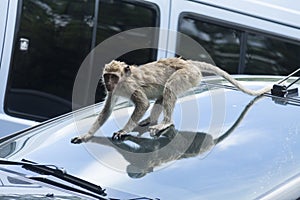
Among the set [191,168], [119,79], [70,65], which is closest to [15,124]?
[70,65]

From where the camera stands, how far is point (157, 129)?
3275 mm

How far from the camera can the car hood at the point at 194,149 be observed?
113 inches

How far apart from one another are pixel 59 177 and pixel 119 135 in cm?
39

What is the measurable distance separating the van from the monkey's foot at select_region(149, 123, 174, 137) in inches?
111

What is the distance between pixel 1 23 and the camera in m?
6.43

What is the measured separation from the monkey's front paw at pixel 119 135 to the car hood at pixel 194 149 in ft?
0.09

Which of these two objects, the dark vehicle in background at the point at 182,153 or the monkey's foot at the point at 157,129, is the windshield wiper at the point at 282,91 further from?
the monkey's foot at the point at 157,129

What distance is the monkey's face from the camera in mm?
3623

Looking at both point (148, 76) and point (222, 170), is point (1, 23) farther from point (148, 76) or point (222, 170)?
point (222, 170)

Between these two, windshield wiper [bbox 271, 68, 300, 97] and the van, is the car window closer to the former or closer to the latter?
the van

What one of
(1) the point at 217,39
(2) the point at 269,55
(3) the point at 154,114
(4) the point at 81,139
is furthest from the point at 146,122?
(2) the point at 269,55

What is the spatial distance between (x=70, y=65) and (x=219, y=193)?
13.2 feet

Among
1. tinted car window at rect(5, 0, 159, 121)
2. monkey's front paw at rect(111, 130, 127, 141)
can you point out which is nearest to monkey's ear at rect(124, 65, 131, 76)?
monkey's front paw at rect(111, 130, 127, 141)

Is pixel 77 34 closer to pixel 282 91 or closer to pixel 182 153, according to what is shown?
pixel 282 91
